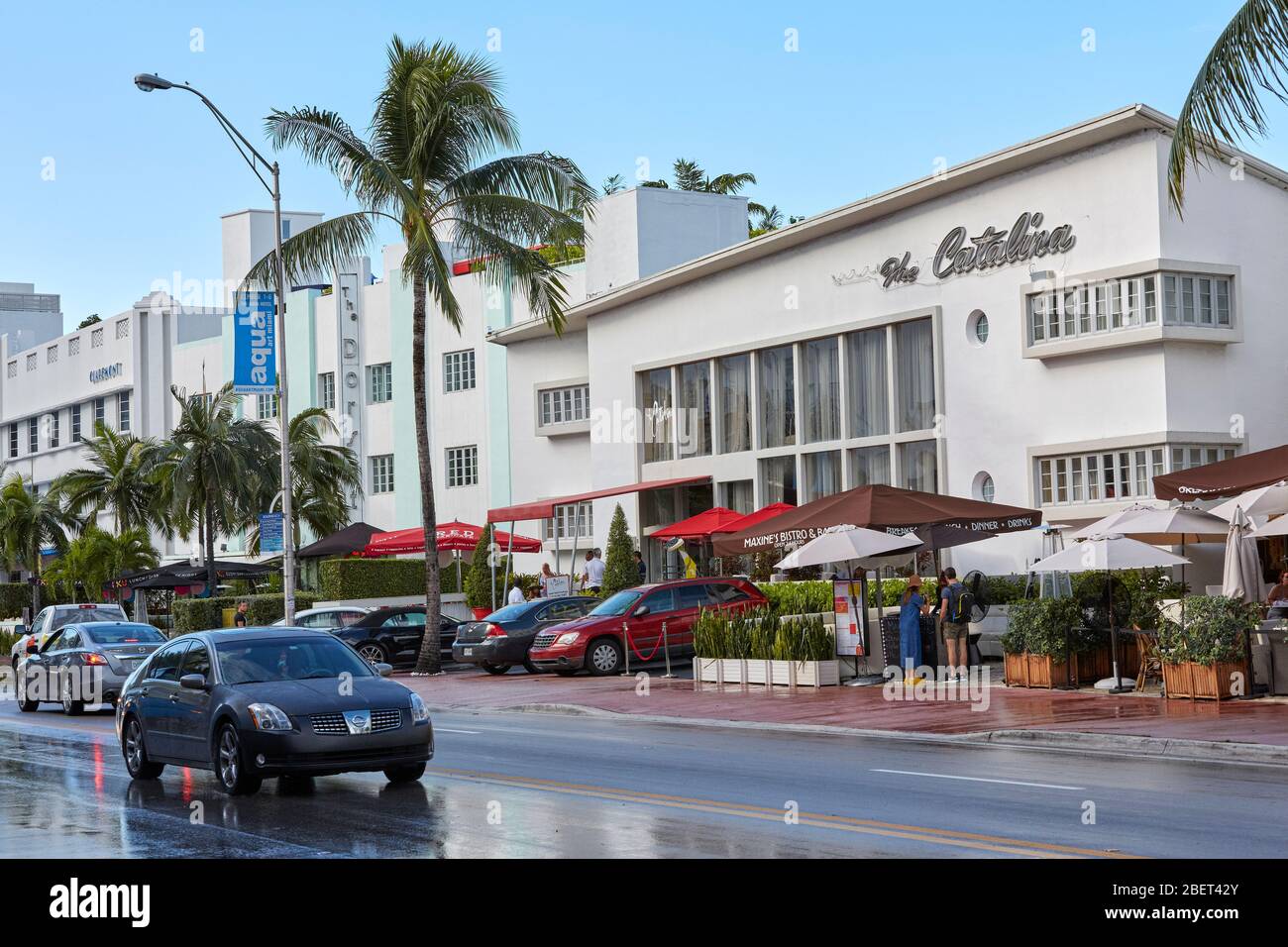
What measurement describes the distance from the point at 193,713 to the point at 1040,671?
12351mm

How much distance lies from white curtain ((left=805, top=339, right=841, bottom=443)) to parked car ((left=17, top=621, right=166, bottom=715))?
15.6m

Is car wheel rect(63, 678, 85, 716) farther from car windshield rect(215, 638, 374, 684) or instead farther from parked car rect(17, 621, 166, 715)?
car windshield rect(215, 638, 374, 684)

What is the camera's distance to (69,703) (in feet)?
83.9

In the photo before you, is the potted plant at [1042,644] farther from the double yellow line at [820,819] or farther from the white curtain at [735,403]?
the white curtain at [735,403]

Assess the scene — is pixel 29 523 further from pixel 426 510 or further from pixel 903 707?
pixel 903 707

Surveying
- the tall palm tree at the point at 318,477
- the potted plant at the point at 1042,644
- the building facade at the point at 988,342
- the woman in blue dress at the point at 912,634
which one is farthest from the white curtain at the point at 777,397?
the tall palm tree at the point at 318,477

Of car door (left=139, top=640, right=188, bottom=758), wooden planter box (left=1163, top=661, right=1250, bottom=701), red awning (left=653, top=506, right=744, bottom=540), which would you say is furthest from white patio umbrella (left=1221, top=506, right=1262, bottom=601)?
red awning (left=653, top=506, right=744, bottom=540)

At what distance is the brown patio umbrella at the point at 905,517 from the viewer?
2394 centimetres

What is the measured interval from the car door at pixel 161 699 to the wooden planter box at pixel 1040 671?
12.0 m

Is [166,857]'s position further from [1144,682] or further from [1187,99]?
[1144,682]

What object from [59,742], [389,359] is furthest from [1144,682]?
[389,359]

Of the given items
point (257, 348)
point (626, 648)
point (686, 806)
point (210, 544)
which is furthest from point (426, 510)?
point (686, 806)

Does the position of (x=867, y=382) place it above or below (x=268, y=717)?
above

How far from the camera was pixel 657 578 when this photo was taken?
40562 millimetres
